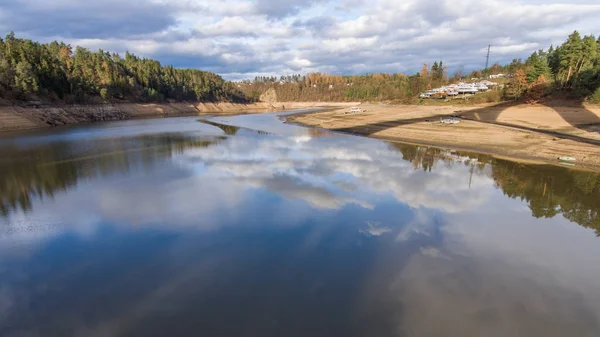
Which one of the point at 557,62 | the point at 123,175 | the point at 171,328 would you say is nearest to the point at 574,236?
the point at 171,328

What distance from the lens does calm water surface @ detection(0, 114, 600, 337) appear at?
830cm

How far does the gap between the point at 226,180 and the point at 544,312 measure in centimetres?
1783

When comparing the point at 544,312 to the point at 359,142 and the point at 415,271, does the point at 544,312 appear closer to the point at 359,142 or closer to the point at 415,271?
the point at 415,271

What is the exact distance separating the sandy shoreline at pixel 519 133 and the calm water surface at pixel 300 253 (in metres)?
5.86

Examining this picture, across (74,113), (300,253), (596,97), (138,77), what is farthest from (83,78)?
(596,97)

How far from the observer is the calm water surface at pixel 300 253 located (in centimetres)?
830

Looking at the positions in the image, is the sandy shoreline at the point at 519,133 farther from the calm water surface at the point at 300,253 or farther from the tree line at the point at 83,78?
the tree line at the point at 83,78

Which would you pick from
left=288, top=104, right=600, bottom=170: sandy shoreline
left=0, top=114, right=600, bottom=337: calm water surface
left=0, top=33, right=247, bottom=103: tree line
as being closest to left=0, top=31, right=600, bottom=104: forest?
left=0, top=33, right=247, bottom=103: tree line

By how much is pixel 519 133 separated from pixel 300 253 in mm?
34334

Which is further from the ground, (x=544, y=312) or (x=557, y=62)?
(x=557, y=62)

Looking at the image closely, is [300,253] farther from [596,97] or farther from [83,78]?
[83,78]

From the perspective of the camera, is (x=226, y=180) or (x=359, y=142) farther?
(x=359, y=142)

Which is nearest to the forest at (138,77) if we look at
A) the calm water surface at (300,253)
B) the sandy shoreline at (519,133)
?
the sandy shoreline at (519,133)

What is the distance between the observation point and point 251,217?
49.5ft
